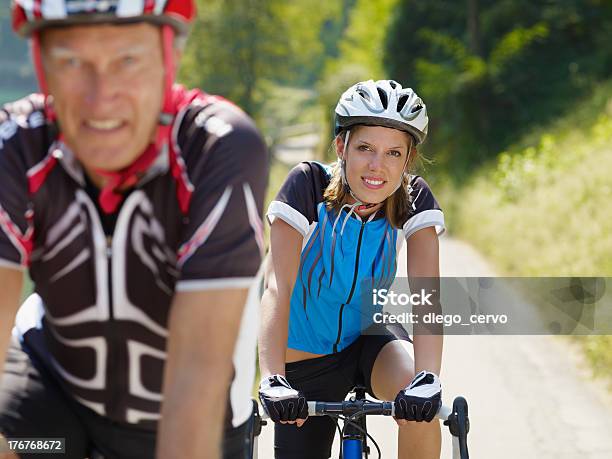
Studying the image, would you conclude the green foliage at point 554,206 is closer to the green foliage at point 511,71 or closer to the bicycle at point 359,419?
the green foliage at point 511,71

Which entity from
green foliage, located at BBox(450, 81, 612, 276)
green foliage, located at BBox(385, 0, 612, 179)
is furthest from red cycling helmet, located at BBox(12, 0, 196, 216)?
green foliage, located at BBox(385, 0, 612, 179)

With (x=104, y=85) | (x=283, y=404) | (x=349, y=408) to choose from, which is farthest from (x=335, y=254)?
(x=104, y=85)

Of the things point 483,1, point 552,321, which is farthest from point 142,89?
point 483,1

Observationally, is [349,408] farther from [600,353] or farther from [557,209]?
[557,209]

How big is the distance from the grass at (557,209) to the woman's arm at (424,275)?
456cm

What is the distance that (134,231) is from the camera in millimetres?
2037

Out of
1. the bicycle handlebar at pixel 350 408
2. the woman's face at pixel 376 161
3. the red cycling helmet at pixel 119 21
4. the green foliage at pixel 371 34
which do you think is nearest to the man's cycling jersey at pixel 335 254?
the woman's face at pixel 376 161

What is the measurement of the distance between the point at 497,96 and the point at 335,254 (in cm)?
2087

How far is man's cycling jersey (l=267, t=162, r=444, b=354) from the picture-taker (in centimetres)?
362

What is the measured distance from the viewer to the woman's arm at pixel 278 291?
3.41 metres

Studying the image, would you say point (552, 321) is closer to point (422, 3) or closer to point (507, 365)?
point (507, 365)

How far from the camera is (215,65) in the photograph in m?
40.0

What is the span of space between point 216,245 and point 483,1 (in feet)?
79.9

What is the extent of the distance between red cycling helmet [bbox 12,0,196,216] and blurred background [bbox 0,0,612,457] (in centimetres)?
241
